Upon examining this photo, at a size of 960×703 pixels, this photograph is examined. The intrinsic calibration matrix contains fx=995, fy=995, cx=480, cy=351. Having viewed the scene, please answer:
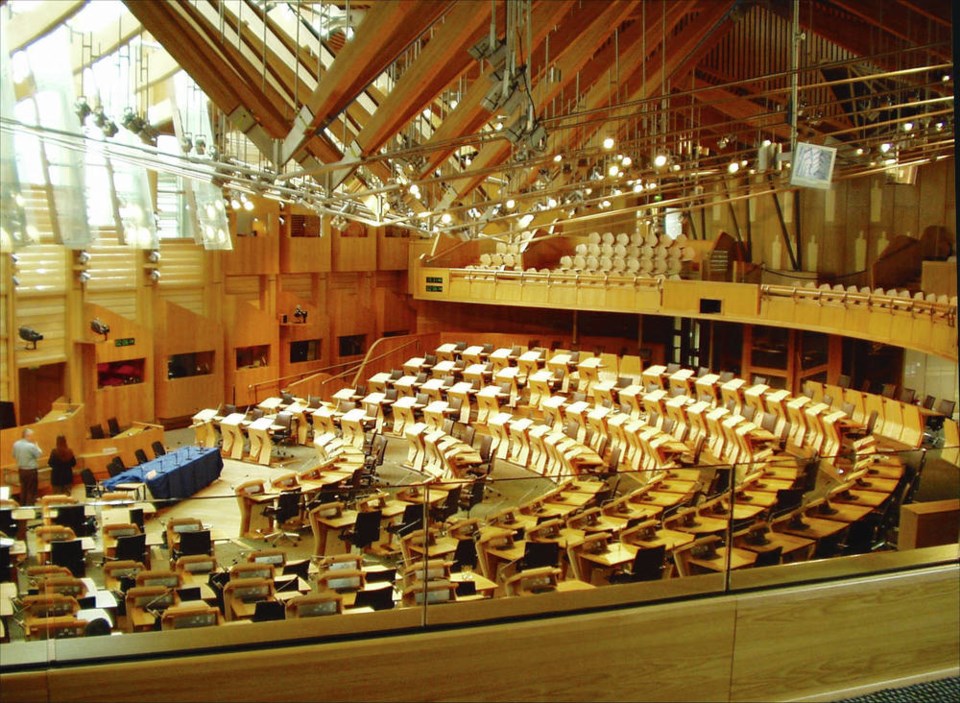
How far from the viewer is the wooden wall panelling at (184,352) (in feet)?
68.9

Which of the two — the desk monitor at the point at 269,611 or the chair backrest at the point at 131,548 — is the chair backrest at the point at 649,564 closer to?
the desk monitor at the point at 269,611

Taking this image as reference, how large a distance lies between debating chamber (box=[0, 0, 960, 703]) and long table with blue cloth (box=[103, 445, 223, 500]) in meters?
0.09

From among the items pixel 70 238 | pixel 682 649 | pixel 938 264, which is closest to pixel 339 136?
pixel 70 238

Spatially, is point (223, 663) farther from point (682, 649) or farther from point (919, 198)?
point (919, 198)

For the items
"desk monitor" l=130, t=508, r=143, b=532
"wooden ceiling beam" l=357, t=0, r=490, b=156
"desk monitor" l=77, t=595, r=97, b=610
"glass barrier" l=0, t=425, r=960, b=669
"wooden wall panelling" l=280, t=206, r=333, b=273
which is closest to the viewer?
"glass barrier" l=0, t=425, r=960, b=669

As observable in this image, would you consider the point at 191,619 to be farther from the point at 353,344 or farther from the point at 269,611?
the point at 353,344

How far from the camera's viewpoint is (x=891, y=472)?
6816 mm

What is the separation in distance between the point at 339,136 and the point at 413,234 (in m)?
10.8

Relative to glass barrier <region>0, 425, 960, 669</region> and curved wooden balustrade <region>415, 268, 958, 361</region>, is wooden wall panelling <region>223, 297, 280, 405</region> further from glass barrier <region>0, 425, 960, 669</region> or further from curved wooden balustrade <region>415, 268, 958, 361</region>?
glass barrier <region>0, 425, 960, 669</region>

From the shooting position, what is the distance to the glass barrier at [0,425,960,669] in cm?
449

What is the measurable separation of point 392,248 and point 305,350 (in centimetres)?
377

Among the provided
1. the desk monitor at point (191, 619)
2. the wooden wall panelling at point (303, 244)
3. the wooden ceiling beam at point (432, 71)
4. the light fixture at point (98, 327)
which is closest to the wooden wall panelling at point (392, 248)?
the wooden wall panelling at point (303, 244)

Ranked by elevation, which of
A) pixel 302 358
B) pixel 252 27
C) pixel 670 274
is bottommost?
pixel 302 358

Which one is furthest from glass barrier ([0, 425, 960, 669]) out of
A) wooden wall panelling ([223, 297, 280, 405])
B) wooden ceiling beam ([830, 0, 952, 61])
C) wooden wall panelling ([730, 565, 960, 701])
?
wooden wall panelling ([223, 297, 280, 405])
